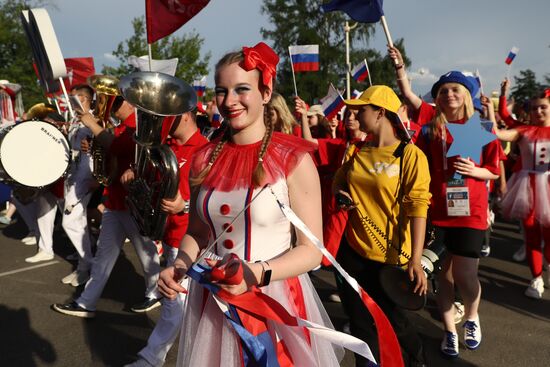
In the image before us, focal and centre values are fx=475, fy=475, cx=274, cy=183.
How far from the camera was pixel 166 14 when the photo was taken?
3141 mm

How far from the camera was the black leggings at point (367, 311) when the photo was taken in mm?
2863

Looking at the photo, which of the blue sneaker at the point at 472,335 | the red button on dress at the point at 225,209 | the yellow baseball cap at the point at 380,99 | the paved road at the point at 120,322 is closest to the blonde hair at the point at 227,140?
the red button on dress at the point at 225,209

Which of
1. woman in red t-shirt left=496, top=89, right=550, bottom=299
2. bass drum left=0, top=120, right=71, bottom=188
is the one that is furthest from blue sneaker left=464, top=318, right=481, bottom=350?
bass drum left=0, top=120, right=71, bottom=188

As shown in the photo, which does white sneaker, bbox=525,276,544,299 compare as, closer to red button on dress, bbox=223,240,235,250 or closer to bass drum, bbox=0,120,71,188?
red button on dress, bbox=223,240,235,250

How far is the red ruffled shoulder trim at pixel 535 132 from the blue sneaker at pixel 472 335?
2353mm

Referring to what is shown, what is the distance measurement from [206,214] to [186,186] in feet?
5.10

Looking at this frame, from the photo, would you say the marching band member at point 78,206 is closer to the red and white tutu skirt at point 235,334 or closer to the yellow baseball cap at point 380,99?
the yellow baseball cap at point 380,99

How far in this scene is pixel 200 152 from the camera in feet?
6.88

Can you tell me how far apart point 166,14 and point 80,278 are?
3300 millimetres

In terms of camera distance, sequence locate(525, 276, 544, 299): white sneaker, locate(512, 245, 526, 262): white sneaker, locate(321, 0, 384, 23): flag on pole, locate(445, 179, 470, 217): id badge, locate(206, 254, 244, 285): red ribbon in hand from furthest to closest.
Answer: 1. locate(512, 245, 526, 262): white sneaker
2. locate(525, 276, 544, 299): white sneaker
3. locate(321, 0, 384, 23): flag on pole
4. locate(445, 179, 470, 217): id badge
5. locate(206, 254, 244, 285): red ribbon in hand

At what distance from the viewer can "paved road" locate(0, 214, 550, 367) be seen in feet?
11.7

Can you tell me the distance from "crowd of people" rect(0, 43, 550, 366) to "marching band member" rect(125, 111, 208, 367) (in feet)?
0.03

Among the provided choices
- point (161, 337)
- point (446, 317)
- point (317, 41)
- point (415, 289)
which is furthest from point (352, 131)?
point (317, 41)

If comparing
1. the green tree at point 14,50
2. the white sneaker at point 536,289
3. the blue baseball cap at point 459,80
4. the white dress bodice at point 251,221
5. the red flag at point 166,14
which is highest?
the green tree at point 14,50
